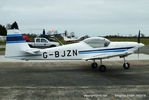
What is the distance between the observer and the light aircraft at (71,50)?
Result: 10.3 meters

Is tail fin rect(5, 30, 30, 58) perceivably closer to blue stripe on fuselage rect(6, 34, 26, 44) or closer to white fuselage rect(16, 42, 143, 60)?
blue stripe on fuselage rect(6, 34, 26, 44)

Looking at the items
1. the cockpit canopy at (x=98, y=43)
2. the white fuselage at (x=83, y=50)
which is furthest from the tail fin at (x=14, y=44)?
the cockpit canopy at (x=98, y=43)

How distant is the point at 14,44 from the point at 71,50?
3.54 m

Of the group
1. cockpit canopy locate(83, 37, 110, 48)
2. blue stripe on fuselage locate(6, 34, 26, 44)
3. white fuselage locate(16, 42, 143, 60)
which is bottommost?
white fuselage locate(16, 42, 143, 60)

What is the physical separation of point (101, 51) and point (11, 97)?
21.5 ft

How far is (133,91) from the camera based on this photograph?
21.3ft

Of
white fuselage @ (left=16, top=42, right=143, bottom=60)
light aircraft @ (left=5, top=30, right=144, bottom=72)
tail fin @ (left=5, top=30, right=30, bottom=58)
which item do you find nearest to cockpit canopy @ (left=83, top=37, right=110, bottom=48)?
light aircraft @ (left=5, top=30, right=144, bottom=72)

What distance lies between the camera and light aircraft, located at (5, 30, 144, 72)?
33.7ft

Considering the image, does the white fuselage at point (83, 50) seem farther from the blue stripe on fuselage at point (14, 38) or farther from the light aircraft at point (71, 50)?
the blue stripe on fuselage at point (14, 38)

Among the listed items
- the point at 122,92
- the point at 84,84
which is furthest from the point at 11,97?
the point at 122,92

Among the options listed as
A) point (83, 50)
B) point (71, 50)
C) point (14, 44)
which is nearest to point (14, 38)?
point (14, 44)

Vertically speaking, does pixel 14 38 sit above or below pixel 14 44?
above

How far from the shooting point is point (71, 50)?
10.8 meters

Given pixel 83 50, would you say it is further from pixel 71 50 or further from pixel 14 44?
pixel 14 44
